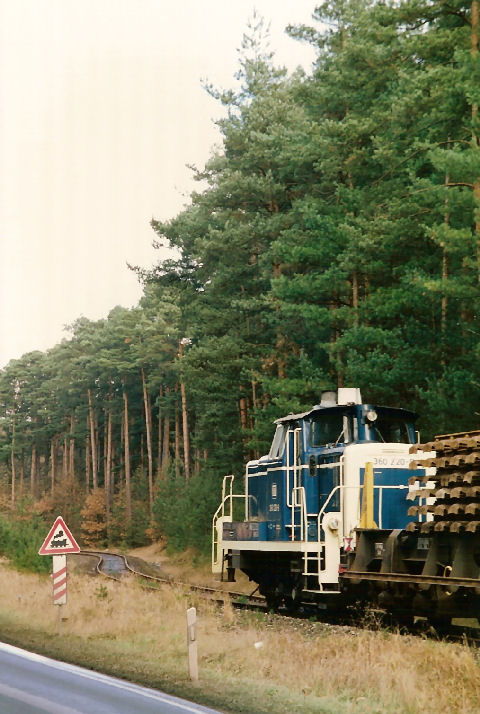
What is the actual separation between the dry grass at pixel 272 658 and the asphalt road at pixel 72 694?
0.57 metres

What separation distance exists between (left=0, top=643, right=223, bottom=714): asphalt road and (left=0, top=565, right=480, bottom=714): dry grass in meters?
0.57

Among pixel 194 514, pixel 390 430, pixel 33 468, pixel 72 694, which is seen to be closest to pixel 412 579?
pixel 390 430

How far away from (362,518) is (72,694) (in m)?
7.53

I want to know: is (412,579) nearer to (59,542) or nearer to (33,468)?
(59,542)

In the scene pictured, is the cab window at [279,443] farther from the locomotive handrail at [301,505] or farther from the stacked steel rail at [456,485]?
the stacked steel rail at [456,485]

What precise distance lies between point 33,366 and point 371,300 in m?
88.5

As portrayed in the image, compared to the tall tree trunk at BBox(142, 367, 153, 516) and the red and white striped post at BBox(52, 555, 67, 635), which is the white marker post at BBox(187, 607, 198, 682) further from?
the tall tree trunk at BBox(142, 367, 153, 516)

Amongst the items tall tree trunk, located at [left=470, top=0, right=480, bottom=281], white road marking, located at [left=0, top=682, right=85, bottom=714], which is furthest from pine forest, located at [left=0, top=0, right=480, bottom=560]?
white road marking, located at [left=0, top=682, right=85, bottom=714]

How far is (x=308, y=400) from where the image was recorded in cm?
2978

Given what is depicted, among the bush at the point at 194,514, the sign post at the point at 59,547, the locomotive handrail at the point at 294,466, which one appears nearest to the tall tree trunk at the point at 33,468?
the bush at the point at 194,514

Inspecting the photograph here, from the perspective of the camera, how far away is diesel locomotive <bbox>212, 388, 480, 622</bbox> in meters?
13.3

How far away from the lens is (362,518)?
16.5 meters

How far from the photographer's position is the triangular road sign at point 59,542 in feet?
56.5

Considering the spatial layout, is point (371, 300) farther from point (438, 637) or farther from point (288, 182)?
point (288, 182)
